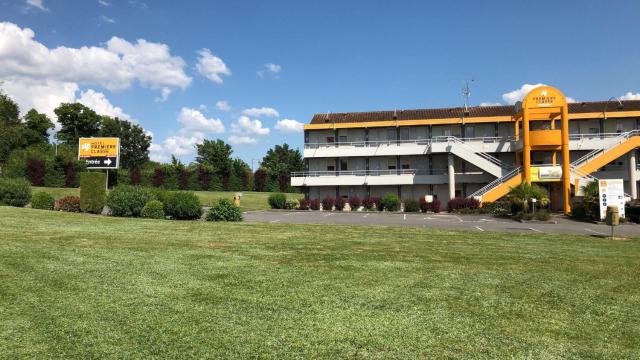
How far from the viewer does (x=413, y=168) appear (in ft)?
148

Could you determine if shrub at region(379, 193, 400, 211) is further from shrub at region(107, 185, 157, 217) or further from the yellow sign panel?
shrub at region(107, 185, 157, 217)

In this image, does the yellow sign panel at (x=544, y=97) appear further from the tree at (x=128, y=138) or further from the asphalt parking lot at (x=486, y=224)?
the tree at (x=128, y=138)

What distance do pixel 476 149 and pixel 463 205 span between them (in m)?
7.44

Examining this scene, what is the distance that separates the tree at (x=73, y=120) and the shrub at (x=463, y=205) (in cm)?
6321

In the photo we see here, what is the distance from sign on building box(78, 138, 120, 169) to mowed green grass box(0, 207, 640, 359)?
31.5 metres

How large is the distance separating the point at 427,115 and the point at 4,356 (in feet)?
151

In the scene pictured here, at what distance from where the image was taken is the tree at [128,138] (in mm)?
74812

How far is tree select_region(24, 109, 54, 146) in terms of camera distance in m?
71.4

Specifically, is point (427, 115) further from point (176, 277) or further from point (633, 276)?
point (176, 277)

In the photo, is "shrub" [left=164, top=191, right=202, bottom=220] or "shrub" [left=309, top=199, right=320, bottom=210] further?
"shrub" [left=309, top=199, right=320, bottom=210]

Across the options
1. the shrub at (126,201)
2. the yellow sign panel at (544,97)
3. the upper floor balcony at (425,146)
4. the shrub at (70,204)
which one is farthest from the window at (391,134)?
the shrub at (70,204)

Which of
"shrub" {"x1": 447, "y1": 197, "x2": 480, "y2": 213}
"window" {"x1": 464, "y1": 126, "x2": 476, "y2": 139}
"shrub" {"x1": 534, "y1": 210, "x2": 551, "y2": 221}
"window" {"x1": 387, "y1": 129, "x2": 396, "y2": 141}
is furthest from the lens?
"window" {"x1": 387, "y1": 129, "x2": 396, "y2": 141}

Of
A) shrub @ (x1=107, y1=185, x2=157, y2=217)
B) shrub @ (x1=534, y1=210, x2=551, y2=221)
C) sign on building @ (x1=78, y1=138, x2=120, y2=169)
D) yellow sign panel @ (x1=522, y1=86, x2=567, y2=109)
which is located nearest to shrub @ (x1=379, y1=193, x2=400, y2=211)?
yellow sign panel @ (x1=522, y1=86, x2=567, y2=109)

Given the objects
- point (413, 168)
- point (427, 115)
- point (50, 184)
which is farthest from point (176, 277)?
point (50, 184)
